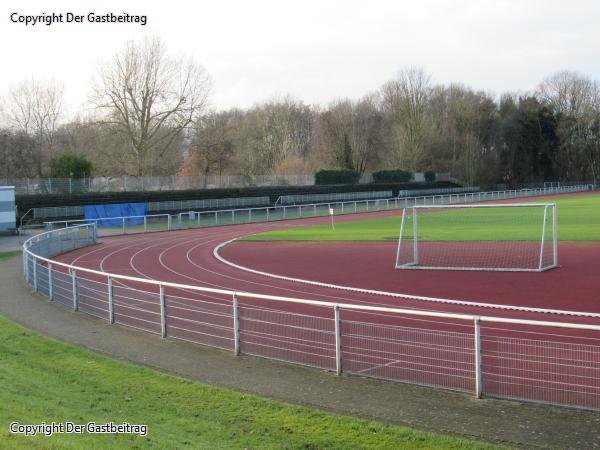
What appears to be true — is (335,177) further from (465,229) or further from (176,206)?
(465,229)

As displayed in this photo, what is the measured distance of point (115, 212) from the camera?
46812 mm

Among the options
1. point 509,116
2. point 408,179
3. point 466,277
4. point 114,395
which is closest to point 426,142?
point 408,179

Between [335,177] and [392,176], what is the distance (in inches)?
424

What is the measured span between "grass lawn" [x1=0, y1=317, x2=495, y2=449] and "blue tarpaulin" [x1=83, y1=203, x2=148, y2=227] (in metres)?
35.3

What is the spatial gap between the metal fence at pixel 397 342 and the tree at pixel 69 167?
133 feet

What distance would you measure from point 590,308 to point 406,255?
1091cm

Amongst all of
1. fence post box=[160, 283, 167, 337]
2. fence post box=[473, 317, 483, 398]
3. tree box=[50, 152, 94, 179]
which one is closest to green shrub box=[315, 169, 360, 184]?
tree box=[50, 152, 94, 179]

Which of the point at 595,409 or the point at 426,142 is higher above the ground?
the point at 426,142

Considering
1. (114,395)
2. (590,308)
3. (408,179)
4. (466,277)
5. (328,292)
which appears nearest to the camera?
(114,395)

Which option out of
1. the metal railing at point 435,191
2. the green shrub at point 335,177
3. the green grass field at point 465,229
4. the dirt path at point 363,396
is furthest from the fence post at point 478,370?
the green shrub at point 335,177

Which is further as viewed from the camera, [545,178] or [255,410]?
[545,178]

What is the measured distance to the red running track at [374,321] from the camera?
332 inches

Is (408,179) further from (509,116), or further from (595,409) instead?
(595,409)

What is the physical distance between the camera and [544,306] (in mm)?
14375
